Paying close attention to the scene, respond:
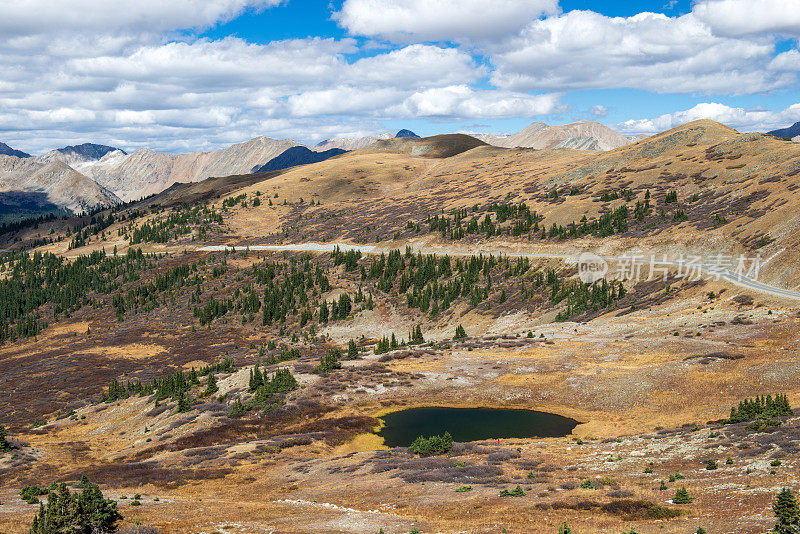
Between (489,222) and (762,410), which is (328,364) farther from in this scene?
(489,222)

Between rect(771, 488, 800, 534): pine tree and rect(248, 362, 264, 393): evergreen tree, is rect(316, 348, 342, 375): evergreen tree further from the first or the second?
rect(771, 488, 800, 534): pine tree

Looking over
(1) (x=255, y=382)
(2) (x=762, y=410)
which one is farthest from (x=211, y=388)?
(2) (x=762, y=410)

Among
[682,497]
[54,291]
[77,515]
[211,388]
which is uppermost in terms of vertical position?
[54,291]

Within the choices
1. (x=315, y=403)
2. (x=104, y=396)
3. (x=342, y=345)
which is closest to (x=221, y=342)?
(x=342, y=345)

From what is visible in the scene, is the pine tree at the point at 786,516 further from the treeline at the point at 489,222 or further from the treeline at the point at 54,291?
the treeline at the point at 54,291

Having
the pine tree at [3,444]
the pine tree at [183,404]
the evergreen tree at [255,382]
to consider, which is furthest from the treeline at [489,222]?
the pine tree at [3,444]
